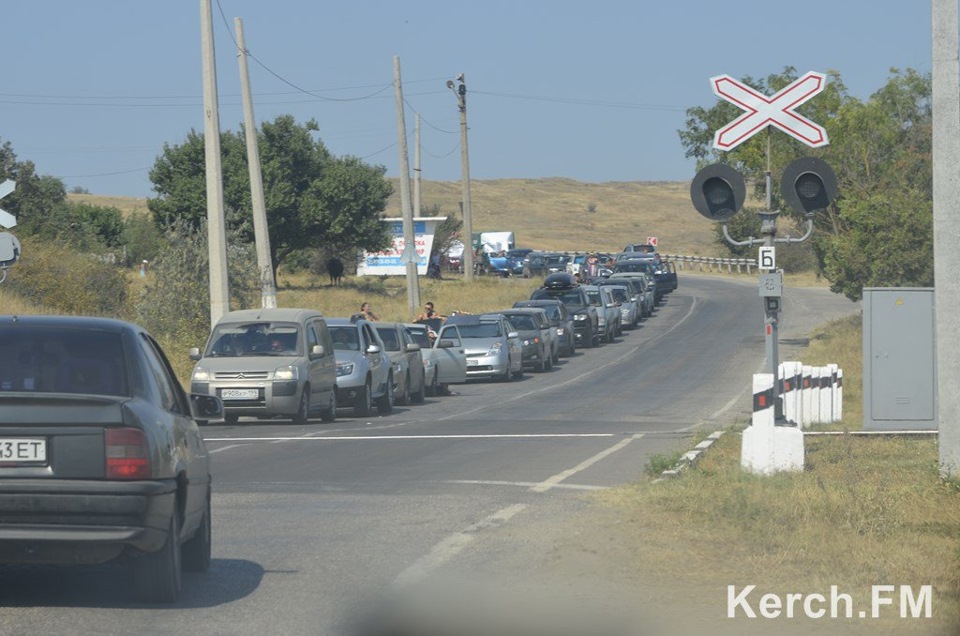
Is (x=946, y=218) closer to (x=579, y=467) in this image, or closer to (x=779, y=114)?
(x=779, y=114)

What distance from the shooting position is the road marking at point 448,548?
9.14 m

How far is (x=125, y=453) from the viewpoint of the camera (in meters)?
7.46

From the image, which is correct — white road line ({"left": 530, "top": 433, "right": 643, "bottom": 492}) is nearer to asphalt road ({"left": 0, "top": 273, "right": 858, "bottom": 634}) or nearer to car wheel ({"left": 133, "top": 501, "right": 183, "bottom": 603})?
asphalt road ({"left": 0, "top": 273, "right": 858, "bottom": 634})

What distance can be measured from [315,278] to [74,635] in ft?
219

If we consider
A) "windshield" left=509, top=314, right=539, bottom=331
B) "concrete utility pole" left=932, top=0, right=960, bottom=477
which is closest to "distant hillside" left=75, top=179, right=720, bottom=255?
"windshield" left=509, top=314, right=539, bottom=331

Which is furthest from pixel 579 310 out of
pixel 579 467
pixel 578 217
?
pixel 578 217

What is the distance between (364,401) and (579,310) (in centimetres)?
2322

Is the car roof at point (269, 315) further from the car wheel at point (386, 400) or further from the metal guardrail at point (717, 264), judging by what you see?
the metal guardrail at point (717, 264)

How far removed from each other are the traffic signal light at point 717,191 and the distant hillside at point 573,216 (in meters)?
123

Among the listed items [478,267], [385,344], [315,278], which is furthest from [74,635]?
[478,267]

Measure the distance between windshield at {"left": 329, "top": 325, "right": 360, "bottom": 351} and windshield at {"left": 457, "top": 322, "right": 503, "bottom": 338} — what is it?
9801 mm

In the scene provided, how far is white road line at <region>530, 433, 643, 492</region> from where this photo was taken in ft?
45.8

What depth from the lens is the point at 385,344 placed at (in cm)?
2905

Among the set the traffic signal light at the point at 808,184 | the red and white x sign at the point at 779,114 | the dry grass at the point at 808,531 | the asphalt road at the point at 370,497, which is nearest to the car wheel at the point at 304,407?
the asphalt road at the point at 370,497
